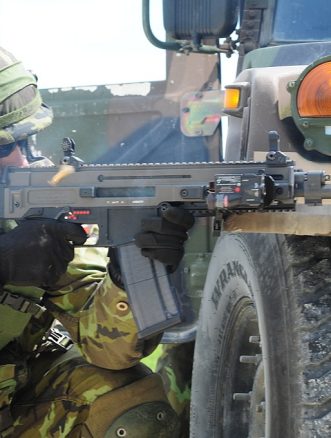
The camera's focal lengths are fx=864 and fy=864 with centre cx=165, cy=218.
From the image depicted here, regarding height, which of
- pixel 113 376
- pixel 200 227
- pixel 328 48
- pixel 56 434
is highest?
pixel 328 48

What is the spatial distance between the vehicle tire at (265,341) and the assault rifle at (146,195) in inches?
6.0

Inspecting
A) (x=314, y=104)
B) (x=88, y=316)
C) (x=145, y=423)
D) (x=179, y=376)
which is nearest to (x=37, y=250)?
(x=88, y=316)

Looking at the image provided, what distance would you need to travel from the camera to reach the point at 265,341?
2133mm

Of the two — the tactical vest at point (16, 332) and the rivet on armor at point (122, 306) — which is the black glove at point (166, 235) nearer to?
the rivet on armor at point (122, 306)

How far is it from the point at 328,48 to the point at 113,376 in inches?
55.2

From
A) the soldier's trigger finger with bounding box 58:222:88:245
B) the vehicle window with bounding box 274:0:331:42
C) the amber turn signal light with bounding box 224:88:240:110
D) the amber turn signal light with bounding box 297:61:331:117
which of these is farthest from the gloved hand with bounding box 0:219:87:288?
the vehicle window with bounding box 274:0:331:42

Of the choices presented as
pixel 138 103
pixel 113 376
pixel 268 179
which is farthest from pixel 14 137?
pixel 138 103

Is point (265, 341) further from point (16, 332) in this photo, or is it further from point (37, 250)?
point (16, 332)

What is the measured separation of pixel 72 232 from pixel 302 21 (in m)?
1.06

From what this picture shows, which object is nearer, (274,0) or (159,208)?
(159,208)

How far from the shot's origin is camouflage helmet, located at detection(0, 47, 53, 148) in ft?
9.61

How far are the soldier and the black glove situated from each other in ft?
1.19

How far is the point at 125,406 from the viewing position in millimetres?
3125

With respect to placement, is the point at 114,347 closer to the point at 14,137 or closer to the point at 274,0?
the point at 14,137
